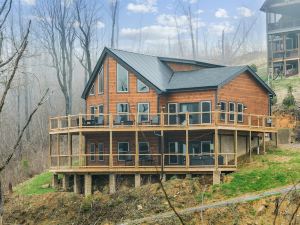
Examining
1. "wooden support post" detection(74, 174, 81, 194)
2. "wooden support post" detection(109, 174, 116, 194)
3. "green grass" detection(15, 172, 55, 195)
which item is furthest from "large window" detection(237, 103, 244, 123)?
"green grass" detection(15, 172, 55, 195)

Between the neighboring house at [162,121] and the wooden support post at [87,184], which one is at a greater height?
the neighboring house at [162,121]

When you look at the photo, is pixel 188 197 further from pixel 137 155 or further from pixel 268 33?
pixel 268 33

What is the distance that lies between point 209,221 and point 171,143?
945 centimetres

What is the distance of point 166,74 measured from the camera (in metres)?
35.1

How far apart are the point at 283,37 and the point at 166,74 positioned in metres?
22.8

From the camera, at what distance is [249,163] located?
3028cm

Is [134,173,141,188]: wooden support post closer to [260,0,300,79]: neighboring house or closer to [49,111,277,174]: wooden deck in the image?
[49,111,277,174]: wooden deck

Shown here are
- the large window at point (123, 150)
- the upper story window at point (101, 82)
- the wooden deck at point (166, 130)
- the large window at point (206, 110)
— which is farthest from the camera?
the upper story window at point (101, 82)

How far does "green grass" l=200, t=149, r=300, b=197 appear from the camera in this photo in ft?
87.5

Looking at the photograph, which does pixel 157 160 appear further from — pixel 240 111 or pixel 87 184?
pixel 240 111

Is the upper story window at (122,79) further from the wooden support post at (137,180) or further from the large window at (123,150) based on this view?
the wooden support post at (137,180)

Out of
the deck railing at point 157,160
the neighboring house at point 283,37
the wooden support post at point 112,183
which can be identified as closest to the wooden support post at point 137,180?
Answer: the deck railing at point 157,160

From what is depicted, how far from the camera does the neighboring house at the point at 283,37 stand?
53.0 metres

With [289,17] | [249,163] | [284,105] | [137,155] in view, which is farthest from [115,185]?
[289,17]
